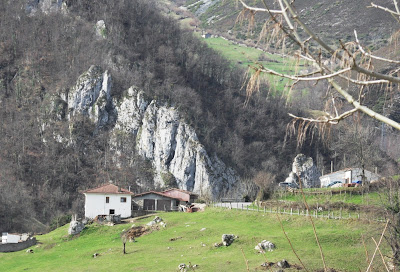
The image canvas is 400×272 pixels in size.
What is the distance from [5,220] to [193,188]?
34181 mm

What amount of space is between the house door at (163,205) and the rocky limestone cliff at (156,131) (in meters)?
36.2

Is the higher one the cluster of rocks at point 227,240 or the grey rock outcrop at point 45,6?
the grey rock outcrop at point 45,6

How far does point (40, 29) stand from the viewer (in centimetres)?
12556

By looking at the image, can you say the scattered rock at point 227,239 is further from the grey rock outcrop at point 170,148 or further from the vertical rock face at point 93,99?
the vertical rock face at point 93,99

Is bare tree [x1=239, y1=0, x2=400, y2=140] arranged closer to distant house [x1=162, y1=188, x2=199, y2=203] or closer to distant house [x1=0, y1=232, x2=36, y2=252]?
distant house [x1=0, y1=232, x2=36, y2=252]

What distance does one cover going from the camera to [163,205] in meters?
60.4

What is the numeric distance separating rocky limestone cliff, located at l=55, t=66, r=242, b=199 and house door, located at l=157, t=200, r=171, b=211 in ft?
119

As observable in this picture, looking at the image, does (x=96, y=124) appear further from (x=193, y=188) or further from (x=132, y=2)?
(x=132, y=2)

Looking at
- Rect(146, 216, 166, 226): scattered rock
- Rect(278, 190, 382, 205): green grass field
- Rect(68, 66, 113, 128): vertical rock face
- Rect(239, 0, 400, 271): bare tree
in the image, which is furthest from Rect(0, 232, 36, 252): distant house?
Rect(68, 66, 113, 128): vertical rock face

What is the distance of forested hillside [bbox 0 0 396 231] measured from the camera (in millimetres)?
100438

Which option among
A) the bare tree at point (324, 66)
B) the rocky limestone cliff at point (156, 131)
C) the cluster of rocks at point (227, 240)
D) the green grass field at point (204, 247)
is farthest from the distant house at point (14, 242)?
the rocky limestone cliff at point (156, 131)

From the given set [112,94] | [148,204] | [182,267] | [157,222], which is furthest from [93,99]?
[182,267]

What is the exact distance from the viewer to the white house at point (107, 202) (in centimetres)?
5647

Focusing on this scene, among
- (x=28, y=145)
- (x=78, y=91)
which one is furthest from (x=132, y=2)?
(x=28, y=145)
